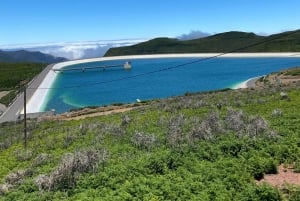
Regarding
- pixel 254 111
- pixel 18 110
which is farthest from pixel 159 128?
pixel 18 110

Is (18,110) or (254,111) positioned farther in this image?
(18,110)

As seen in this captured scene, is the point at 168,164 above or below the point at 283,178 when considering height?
above

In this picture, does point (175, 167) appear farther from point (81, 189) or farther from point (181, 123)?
point (181, 123)

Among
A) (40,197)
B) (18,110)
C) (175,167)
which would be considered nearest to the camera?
(40,197)

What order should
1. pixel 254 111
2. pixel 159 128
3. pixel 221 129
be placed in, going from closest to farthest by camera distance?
1. pixel 221 129
2. pixel 159 128
3. pixel 254 111

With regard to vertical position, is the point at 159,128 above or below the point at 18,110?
above

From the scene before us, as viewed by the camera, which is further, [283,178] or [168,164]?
[168,164]

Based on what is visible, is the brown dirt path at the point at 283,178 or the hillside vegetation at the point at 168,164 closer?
the hillside vegetation at the point at 168,164

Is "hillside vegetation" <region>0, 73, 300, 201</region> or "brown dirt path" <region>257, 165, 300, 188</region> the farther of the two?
"brown dirt path" <region>257, 165, 300, 188</region>

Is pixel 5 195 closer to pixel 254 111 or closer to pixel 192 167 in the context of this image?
pixel 192 167

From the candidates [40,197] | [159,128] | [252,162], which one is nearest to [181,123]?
[159,128]
